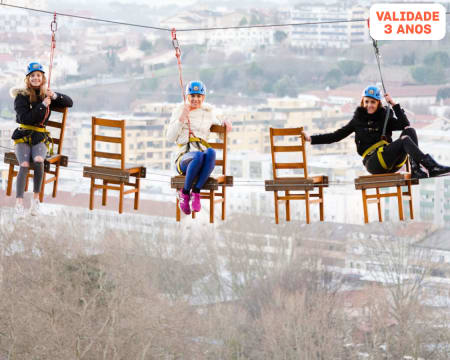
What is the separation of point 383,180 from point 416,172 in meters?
0.31

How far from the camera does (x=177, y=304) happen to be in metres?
36.9

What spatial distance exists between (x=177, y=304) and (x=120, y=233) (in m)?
14.7

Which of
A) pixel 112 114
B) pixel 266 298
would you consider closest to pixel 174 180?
pixel 266 298

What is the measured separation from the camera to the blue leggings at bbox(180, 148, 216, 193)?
30.6ft

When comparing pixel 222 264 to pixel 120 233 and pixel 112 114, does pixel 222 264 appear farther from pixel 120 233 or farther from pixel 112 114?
pixel 112 114

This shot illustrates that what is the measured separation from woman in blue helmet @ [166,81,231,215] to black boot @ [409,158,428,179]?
66.2 inches

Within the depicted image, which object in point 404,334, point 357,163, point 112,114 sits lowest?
point 404,334

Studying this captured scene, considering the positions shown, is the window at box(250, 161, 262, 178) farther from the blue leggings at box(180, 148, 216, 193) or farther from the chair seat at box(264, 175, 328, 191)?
the blue leggings at box(180, 148, 216, 193)

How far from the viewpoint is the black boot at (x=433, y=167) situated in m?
9.05

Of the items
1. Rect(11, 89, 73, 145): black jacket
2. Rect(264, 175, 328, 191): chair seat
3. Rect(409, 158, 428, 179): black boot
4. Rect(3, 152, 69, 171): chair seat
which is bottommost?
Rect(264, 175, 328, 191): chair seat

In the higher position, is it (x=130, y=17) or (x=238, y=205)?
(x=130, y=17)

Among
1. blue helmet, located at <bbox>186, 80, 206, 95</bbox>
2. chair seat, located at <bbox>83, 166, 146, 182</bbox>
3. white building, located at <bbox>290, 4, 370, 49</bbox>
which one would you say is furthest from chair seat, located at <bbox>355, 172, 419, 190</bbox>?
white building, located at <bbox>290, 4, 370, 49</bbox>

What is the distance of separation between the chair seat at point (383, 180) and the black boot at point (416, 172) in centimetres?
7

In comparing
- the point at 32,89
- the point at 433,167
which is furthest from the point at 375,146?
the point at 32,89
